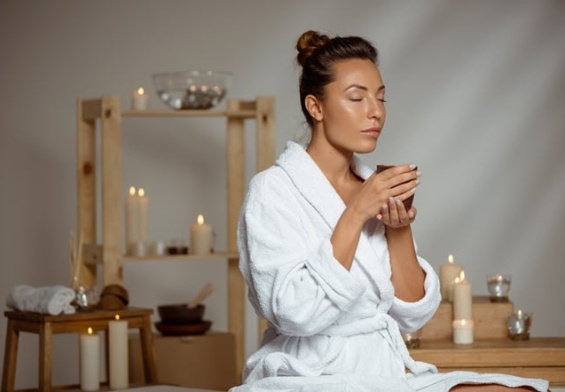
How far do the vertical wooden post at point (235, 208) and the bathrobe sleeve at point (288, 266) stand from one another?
193 cm

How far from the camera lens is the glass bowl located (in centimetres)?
405

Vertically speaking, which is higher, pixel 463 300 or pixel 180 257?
pixel 180 257

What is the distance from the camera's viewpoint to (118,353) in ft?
11.3

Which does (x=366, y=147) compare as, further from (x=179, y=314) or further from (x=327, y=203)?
(x=179, y=314)

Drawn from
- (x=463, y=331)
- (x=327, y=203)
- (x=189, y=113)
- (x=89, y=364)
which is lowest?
(x=89, y=364)

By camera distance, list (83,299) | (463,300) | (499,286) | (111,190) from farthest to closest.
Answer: (111,190)
(83,299)
(499,286)
(463,300)

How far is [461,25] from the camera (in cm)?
508

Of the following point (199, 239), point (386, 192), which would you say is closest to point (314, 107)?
point (386, 192)

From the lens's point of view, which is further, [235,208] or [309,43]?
[235,208]

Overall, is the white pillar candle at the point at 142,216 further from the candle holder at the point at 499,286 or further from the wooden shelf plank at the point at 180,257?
the candle holder at the point at 499,286

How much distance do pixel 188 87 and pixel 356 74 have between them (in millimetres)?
1907

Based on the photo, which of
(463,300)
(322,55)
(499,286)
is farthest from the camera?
(499,286)

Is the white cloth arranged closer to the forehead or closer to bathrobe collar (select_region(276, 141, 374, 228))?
bathrobe collar (select_region(276, 141, 374, 228))

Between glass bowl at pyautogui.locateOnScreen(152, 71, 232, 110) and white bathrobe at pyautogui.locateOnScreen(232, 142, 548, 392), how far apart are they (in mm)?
1797
